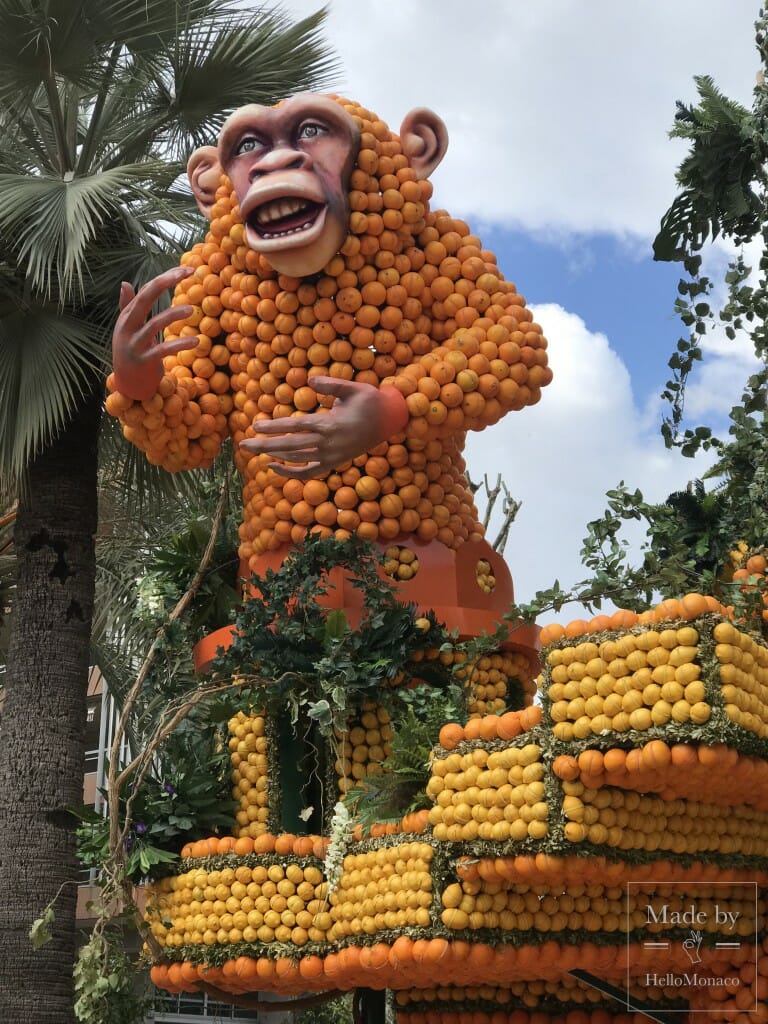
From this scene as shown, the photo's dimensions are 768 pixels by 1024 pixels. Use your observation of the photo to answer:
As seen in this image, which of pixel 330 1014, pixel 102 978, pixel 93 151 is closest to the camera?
pixel 102 978

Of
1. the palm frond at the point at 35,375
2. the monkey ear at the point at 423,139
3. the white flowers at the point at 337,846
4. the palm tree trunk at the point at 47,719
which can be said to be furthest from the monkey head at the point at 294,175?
the white flowers at the point at 337,846

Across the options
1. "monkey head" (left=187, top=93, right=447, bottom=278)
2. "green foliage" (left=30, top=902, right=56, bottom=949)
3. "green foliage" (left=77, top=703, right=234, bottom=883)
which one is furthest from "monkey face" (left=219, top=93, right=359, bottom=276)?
"green foliage" (left=30, top=902, right=56, bottom=949)

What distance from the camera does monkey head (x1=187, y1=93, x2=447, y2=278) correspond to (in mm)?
6695

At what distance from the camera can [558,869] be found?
193 inches

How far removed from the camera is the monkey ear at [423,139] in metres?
7.19

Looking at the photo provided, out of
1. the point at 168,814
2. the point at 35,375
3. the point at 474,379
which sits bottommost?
the point at 168,814

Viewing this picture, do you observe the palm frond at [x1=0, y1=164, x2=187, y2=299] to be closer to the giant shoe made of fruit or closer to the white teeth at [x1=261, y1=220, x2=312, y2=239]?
the white teeth at [x1=261, y1=220, x2=312, y2=239]

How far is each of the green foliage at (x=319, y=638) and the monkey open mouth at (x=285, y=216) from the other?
157cm

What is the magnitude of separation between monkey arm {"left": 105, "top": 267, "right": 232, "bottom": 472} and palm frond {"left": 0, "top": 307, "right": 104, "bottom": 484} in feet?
3.19

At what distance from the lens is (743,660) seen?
4684 millimetres

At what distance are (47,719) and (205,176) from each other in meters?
3.29

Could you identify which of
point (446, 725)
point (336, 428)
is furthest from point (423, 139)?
point (446, 725)

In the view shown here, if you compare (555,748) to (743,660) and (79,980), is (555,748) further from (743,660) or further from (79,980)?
(79,980)

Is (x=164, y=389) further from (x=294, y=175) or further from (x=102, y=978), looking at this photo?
(x=102, y=978)
